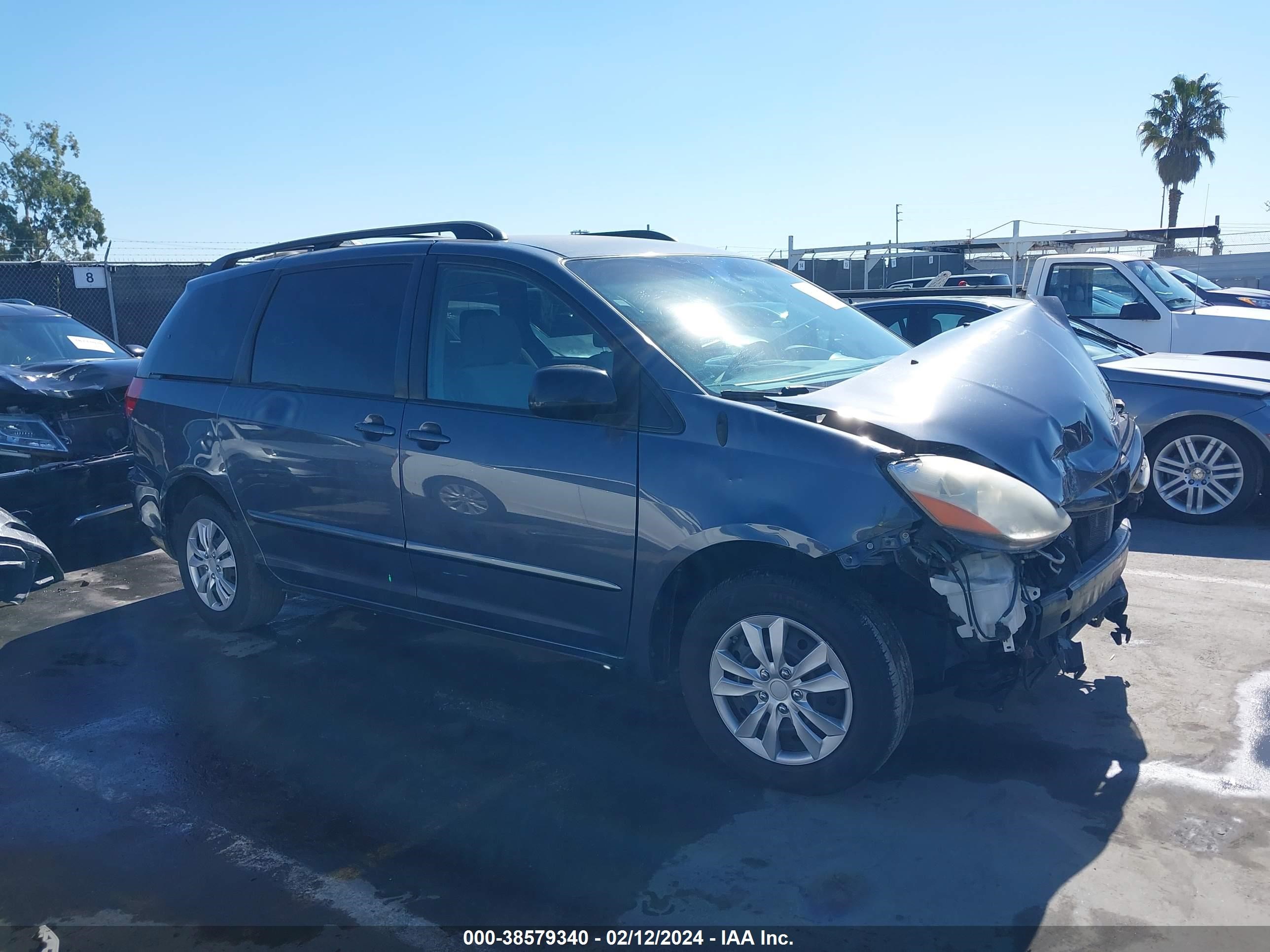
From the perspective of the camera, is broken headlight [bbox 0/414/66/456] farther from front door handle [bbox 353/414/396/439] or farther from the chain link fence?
the chain link fence

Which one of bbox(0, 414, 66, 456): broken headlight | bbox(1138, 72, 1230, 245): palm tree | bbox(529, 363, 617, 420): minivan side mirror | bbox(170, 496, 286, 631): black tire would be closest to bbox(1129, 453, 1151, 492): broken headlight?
bbox(529, 363, 617, 420): minivan side mirror

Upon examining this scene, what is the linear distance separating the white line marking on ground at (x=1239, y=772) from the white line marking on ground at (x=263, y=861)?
8.44 ft

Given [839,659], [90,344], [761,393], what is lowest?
[839,659]

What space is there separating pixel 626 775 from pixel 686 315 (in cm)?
181

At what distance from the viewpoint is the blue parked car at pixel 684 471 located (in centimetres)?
335

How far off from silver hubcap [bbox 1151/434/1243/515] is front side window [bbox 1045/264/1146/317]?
3.63 m

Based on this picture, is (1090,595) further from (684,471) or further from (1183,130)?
(1183,130)

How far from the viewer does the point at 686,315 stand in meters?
4.11

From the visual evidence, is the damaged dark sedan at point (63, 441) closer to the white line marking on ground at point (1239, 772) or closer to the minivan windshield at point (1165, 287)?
the white line marking on ground at point (1239, 772)

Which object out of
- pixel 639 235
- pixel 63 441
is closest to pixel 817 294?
pixel 639 235

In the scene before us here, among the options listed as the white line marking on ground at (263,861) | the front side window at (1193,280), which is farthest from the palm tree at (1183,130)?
the white line marking on ground at (263,861)

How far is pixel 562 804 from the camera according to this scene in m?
3.63

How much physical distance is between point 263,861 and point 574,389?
6.24 ft

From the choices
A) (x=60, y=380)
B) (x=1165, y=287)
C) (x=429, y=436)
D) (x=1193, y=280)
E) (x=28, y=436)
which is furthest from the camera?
(x=1193, y=280)
